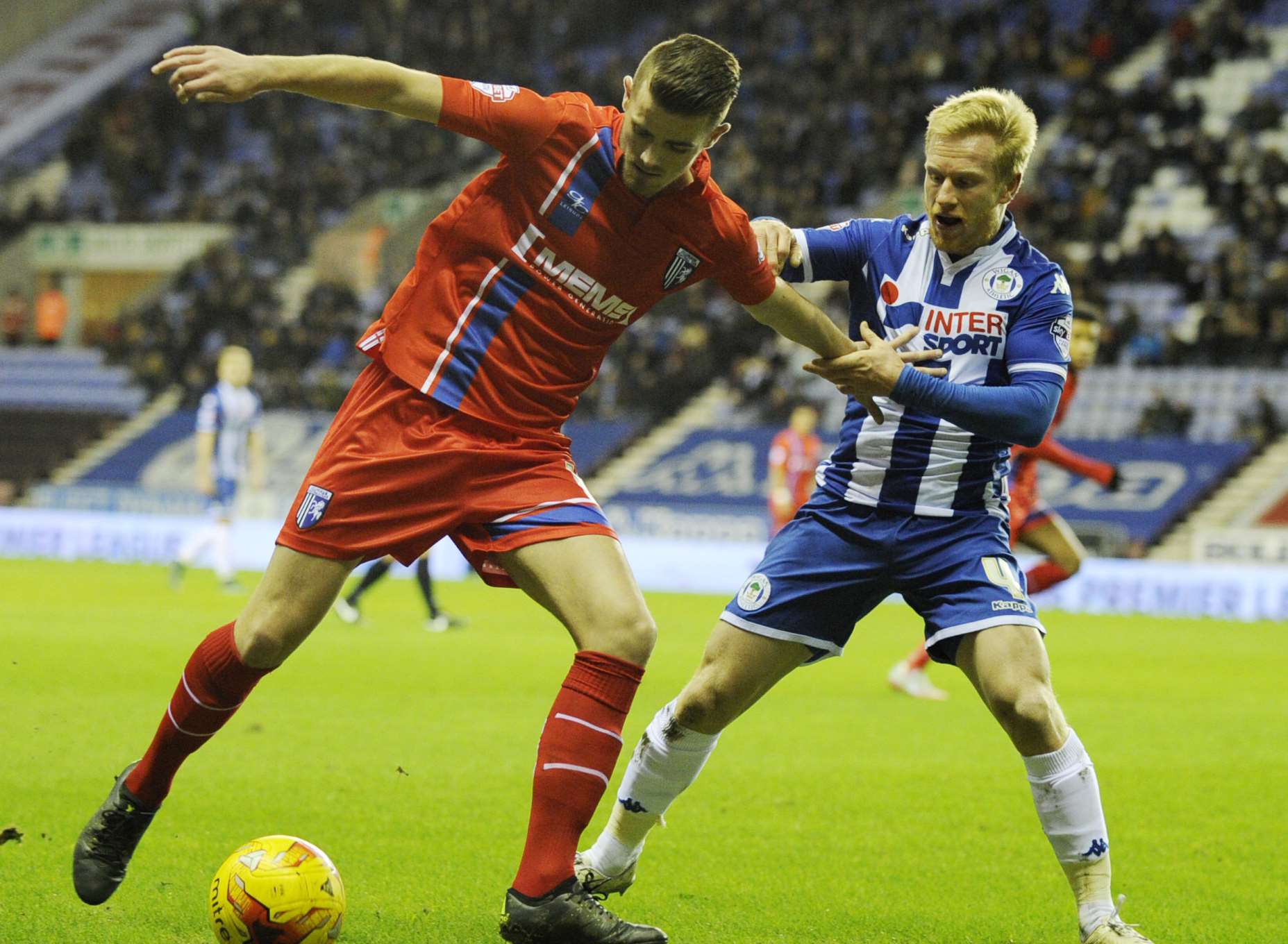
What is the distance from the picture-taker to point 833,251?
4766 mm

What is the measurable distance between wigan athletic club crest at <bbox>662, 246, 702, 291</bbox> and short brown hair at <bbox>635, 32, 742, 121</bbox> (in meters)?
0.43

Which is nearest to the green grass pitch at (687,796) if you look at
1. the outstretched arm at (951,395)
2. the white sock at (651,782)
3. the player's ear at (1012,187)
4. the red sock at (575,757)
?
the white sock at (651,782)

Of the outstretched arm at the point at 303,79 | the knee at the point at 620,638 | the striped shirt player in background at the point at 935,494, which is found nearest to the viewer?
the outstretched arm at the point at 303,79

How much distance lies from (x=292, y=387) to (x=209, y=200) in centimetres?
807

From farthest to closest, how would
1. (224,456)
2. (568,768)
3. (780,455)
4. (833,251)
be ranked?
1. (780,455)
2. (224,456)
3. (833,251)
4. (568,768)

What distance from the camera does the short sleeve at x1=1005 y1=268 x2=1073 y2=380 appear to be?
4418 millimetres

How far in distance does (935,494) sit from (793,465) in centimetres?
1444

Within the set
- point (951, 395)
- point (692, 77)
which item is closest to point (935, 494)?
point (951, 395)

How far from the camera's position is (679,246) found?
429cm

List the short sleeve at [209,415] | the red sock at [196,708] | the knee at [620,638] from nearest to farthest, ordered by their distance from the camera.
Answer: the knee at [620,638] < the red sock at [196,708] < the short sleeve at [209,415]

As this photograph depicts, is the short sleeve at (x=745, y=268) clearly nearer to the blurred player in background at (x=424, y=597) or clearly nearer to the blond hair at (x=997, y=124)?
the blond hair at (x=997, y=124)

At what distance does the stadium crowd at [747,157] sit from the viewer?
23031mm

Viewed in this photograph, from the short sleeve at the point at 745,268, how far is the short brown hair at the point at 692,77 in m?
0.36

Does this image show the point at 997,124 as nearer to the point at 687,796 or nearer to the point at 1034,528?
the point at 687,796
